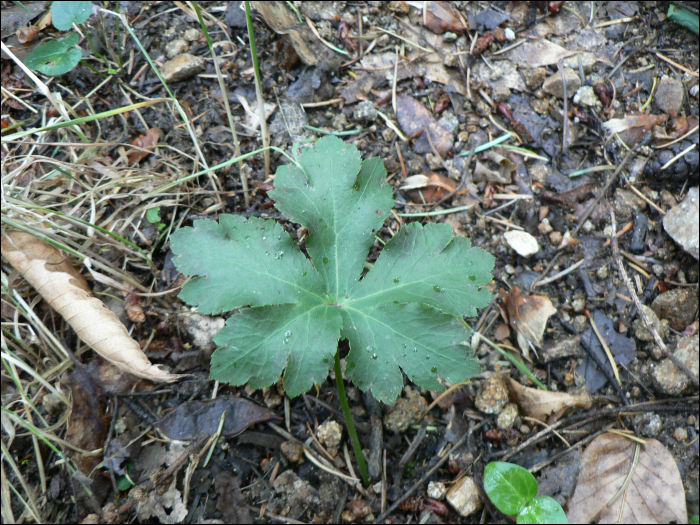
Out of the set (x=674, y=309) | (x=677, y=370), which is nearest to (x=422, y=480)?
(x=677, y=370)

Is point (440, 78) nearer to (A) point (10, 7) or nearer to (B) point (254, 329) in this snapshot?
(B) point (254, 329)

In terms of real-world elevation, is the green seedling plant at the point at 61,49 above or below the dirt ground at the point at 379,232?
above

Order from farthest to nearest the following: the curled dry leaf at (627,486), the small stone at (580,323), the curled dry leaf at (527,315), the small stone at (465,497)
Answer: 1. the small stone at (580,323)
2. the curled dry leaf at (527,315)
3. the curled dry leaf at (627,486)
4. the small stone at (465,497)

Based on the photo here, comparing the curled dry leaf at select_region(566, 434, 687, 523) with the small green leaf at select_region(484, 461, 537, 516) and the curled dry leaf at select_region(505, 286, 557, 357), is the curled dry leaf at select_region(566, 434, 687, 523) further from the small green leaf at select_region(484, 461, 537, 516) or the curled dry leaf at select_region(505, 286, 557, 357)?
the curled dry leaf at select_region(505, 286, 557, 357)

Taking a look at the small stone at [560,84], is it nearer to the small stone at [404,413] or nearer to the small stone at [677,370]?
the small stone at [677,370]

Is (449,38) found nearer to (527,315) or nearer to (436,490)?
(527,315)

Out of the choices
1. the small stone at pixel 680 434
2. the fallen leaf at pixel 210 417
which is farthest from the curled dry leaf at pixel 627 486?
the fallen leaf at pixel 210 417

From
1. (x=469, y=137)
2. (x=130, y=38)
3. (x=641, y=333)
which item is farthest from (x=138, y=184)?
(x=641, y=333)
